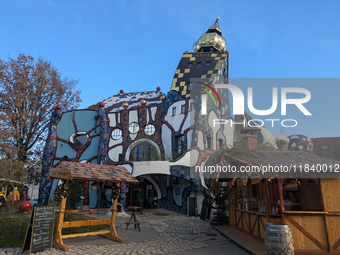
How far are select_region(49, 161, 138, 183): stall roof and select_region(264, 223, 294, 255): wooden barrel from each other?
4287mm

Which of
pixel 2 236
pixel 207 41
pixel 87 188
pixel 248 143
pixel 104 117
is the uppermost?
pixel 207 41

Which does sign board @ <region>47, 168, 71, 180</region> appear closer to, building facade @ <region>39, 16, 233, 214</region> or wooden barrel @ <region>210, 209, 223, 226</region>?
wooden barrel @ <region>210, 209, 223, 226</region>

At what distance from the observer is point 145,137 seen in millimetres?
19594

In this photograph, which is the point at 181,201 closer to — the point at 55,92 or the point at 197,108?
the point at 197,108

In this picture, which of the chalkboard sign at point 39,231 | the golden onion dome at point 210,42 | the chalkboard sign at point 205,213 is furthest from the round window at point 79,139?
the chalkboard sign at point 39,231

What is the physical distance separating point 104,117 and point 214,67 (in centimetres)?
934

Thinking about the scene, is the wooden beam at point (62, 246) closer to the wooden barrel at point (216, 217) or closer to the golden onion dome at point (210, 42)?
the wooden barrel at point (216, 217)

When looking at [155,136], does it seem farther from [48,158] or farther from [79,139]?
[48,158]

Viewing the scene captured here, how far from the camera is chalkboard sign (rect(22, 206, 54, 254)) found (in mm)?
6047

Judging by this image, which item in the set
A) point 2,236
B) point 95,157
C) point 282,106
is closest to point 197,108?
point 282,106

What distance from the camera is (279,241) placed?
18.5ft

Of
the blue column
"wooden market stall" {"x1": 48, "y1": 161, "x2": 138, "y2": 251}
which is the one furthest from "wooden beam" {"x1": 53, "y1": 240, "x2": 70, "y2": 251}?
the blue column

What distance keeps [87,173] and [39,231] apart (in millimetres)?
1791

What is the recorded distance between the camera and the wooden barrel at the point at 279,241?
5625mm
